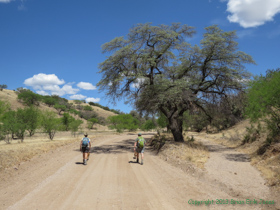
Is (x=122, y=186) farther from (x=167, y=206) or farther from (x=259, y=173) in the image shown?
(x=259, y=173)

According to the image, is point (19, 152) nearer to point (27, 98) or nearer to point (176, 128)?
point (176, 128)

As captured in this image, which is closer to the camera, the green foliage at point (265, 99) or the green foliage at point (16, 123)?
the green foliage at point (265, 99)

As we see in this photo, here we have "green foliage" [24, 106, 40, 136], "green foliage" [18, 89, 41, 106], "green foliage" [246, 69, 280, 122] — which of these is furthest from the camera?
"green foliage" [18, 89, 41, 106]

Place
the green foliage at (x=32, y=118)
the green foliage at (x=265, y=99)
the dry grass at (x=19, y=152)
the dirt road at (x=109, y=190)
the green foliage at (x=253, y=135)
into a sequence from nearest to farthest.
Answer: the dirt road at (x=109, y=190), the dry grass at (x=19, y=152), the green foliage at (x=265, y=99), the green foliage at (x=253, y=135), the green foliage at (x=32, y=118)

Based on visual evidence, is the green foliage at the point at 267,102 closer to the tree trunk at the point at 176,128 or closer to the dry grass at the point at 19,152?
the tree trunk at the point at 176,128

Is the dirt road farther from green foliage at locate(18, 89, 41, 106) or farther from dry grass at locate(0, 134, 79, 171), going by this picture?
green foliage at locate(18, 89, 41, 106)

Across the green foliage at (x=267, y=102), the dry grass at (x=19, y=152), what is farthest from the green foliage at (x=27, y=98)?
the green foliage at (x=267, y=102)

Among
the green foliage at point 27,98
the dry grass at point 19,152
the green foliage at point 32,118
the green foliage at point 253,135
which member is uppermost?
the green foliage at point 27,98

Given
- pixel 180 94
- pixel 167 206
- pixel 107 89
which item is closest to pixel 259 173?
pixel 167 206

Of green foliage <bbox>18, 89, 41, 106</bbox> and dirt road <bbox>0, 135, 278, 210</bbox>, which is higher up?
green foliage <bbox>18, 89, 41, 106</bbox>

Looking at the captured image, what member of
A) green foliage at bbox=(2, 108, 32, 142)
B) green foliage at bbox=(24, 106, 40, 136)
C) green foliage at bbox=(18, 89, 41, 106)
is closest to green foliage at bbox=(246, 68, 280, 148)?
green foliage at bbox=(2, 108, 32, 142)

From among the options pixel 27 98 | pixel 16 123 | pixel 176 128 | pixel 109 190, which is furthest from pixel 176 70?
pixel 27 98

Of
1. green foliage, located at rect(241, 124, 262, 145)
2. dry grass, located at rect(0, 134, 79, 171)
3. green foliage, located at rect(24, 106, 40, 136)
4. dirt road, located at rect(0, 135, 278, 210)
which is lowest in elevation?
dry grass, located at rect(0, 134, 79, 171)

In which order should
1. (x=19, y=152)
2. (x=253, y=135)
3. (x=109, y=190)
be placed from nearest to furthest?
1. (x=109, y=190)
2. (x=19, y=152)
3. (x=253, y=135)
